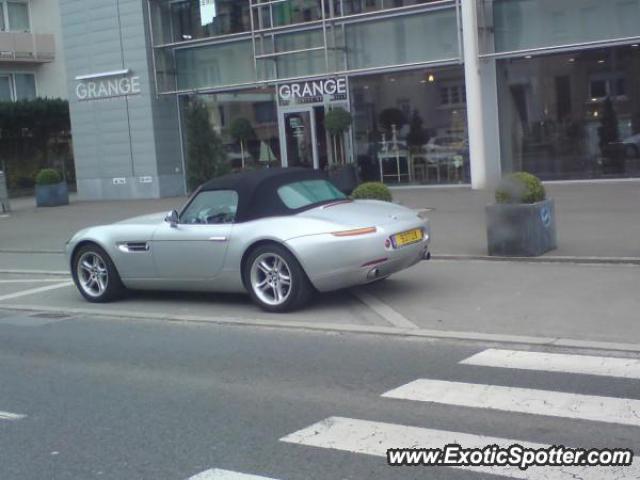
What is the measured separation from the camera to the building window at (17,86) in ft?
124

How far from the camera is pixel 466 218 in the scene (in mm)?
16031

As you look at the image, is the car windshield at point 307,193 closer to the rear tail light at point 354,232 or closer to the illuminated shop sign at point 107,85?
the rear tail light at point 354,232

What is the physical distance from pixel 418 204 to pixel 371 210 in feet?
31.6

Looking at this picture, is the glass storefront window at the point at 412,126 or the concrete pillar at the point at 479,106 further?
the glass storefront window at the point at 412,126

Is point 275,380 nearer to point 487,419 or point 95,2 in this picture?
point 487,419

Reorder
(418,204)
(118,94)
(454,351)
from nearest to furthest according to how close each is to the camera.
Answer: (454,351)
(418,204)
(118,94)

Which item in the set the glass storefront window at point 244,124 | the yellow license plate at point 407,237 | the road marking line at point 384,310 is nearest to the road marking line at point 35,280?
the road marking line at point 384,310

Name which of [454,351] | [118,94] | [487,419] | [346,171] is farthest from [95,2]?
[487,419]

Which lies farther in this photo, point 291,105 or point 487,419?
point 291,105

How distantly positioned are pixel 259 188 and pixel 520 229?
360 cm

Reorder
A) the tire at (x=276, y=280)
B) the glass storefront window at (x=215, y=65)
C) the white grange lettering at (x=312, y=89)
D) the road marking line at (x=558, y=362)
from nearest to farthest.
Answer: the road marking line at (x=558, y=362) → the tire at (x=276, y=280) → the white grange lettering at (x=312, y=89) → the glass storefront window at (x=215, y=65)

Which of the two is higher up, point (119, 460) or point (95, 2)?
point (95, 2)

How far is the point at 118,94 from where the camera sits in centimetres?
2691

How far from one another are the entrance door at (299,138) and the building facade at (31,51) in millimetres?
17279
